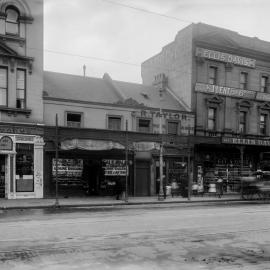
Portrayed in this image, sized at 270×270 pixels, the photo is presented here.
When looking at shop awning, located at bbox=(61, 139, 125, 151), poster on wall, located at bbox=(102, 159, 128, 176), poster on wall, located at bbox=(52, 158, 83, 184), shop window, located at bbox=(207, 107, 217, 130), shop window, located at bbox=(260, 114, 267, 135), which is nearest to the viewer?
shop awning, located at bbox=(61, 139, 125, 151)

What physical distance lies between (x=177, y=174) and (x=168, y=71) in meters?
10.1

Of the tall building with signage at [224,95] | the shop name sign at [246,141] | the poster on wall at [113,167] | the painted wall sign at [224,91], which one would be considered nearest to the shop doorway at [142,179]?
the poster on wall at [113,167]

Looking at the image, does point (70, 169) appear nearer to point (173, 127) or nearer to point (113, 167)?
A: point (113, 167)

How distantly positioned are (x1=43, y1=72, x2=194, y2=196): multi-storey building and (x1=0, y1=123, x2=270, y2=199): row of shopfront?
2.5 inches

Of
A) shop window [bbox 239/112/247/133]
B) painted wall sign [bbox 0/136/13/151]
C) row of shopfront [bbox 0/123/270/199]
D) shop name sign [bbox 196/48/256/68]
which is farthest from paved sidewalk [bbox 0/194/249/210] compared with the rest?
shop name sign [bbox 196/48/256/68]

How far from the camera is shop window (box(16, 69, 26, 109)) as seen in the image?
79.9 ft

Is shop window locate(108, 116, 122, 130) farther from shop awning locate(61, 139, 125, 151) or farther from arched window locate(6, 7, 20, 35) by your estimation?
arched window locate(6, 7, 20, 35)

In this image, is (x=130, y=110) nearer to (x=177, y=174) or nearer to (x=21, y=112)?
(x=177, y=174)

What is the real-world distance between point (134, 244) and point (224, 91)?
24.3 m

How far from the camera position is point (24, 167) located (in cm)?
2412

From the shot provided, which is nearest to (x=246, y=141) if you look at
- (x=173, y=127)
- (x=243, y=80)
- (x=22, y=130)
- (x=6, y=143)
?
(x=173, y=127)

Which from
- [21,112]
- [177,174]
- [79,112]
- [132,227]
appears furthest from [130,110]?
[132,227]

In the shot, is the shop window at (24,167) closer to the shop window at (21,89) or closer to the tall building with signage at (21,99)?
the tall building with signage at (21,99)

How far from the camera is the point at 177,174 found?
29953 millimetres
